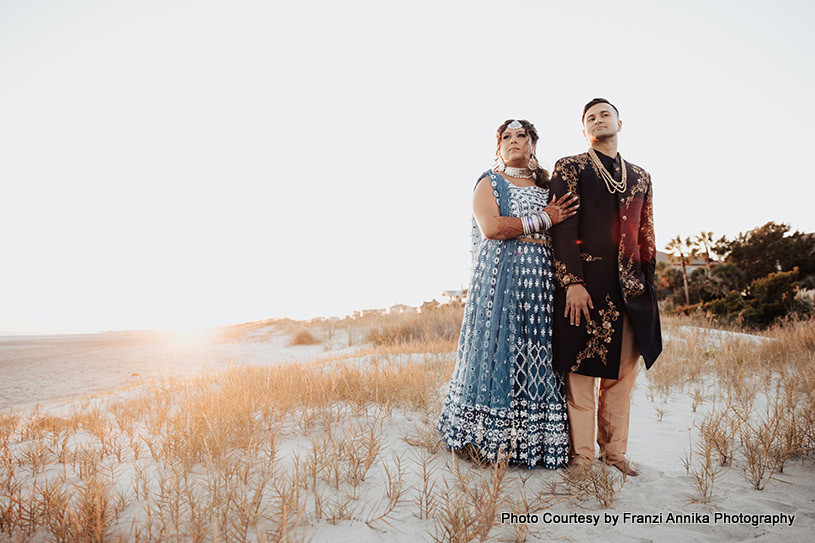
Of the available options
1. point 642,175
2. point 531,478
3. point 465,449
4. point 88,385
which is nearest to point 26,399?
point 88,385

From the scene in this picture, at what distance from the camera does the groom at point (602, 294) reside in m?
2.66

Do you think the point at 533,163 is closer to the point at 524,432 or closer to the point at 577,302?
the point at 577,302

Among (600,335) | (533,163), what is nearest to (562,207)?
(533,163)

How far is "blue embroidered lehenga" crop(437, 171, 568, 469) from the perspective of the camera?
267 cm

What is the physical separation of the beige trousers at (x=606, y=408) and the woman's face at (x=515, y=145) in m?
1.34

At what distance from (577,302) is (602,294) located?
204mm

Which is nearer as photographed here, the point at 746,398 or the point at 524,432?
the point at 524,432

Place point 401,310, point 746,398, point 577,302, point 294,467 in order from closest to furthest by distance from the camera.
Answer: point 294,467 < point 577,302 < point 746,398 < point 401,310

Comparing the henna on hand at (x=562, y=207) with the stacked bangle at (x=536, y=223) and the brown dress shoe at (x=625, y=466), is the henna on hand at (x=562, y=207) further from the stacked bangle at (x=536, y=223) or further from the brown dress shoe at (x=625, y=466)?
the brown dress shoe at (x=625, y=466)

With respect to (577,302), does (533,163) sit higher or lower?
higher

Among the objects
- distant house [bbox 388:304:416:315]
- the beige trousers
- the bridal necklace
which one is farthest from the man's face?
distant house [bbox 388:304:416:315]

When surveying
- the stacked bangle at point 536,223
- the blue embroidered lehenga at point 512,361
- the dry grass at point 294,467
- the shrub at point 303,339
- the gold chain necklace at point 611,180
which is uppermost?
the gold chain necklace at point 611,180

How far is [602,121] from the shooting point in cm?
286

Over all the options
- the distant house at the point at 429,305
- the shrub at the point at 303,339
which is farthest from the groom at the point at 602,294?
the shrub at the point at 303,339
